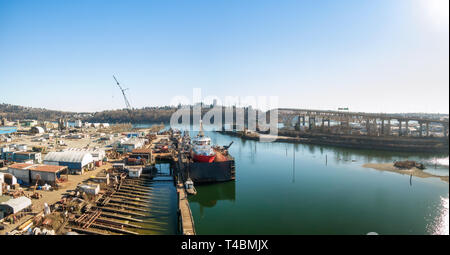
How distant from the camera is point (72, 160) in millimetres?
13828

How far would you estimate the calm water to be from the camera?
940cm

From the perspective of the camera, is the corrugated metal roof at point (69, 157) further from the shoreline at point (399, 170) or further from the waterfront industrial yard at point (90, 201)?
the shoreline at point (399, 170)

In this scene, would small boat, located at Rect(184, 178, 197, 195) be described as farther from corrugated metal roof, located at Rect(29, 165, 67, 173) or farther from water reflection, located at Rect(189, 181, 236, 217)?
corrugated metal roof, located at Rect(29, 165, 67, 173)

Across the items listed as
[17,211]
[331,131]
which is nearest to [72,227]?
Answer: [17,211]

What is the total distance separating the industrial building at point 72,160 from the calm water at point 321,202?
7324 mm

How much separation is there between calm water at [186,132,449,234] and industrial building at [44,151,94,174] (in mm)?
7324

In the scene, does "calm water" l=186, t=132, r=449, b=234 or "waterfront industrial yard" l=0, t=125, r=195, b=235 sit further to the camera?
"calm water" l=186, t=132, r=449, b=234

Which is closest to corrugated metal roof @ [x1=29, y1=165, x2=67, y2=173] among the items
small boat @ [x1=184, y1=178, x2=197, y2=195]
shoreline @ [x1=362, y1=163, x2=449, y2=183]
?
small boat @ [x1=184, y1=178, x2=197, y2=195]

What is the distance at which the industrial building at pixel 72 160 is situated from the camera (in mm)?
13727

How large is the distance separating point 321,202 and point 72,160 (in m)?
14.8

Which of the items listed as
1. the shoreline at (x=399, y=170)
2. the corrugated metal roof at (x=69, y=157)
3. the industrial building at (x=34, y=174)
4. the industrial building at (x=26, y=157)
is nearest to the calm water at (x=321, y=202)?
the shoreline at (x=399, y=170)
